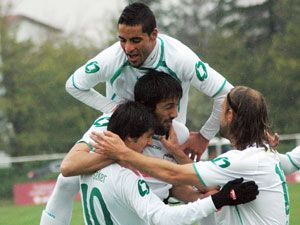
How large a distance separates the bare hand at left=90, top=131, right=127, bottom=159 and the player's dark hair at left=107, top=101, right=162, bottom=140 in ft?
0.24

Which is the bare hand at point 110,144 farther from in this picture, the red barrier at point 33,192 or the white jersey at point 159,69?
the red barrier at point 33,192

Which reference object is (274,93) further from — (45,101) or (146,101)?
(146,101)

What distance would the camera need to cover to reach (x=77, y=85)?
5852 mm

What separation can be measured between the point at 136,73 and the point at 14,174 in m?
15.3

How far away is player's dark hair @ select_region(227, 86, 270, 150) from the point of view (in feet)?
14.1

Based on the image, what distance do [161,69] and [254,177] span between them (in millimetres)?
1415

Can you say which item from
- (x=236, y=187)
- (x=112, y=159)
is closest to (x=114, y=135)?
(x=112, y=159)

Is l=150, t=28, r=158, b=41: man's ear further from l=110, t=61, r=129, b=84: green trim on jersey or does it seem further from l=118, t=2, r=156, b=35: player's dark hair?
l=110, t=61, r=129, b=84: green trim on jersey

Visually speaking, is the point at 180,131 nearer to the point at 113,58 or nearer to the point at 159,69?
the point at 159,69

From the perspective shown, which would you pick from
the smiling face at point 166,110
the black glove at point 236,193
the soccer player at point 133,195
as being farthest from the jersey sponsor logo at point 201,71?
the black glove at point 236,193

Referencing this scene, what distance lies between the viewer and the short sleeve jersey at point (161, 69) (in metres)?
5.45

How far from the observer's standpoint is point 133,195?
427 cm

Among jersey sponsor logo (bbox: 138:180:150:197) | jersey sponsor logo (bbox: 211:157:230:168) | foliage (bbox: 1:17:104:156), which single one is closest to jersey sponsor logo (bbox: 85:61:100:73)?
jersey sponsor logo (bbox: 138:180:150:197)

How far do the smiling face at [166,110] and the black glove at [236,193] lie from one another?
3.35ft
